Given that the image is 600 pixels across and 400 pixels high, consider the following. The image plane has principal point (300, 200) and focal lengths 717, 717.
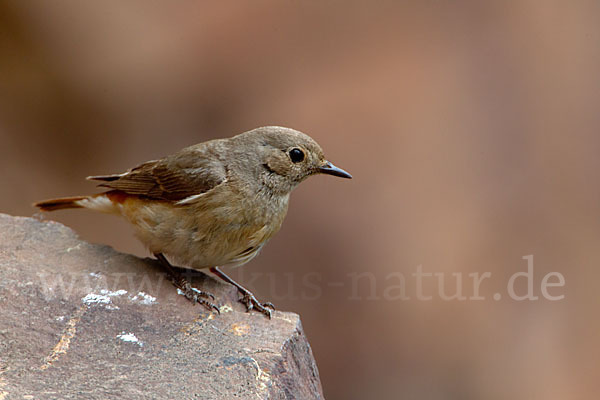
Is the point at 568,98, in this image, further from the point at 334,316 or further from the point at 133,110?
the point at 133,110

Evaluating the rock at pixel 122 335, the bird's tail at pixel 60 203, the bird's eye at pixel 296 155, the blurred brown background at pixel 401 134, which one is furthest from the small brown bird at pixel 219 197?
the blurred brown background at pixel 401 134

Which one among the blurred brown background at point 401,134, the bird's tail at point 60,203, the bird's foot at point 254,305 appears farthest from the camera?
the blurred brown background at point 401,134

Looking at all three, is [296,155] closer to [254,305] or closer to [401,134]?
[254,305]

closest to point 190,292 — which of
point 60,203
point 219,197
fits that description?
point 219,197

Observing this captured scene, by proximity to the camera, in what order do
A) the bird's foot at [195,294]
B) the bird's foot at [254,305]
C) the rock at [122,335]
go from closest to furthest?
the rock at [122,335], the bird's foot at [195,294], the bird's foot at [254,305]

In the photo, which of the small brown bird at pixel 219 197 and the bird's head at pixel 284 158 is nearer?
the small brown bird at pixel 219 197

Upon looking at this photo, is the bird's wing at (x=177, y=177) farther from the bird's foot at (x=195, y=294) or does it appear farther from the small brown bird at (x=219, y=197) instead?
the bird's foot at (x=195, y=294)

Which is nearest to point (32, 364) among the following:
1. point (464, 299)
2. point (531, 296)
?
point (464, 299)
